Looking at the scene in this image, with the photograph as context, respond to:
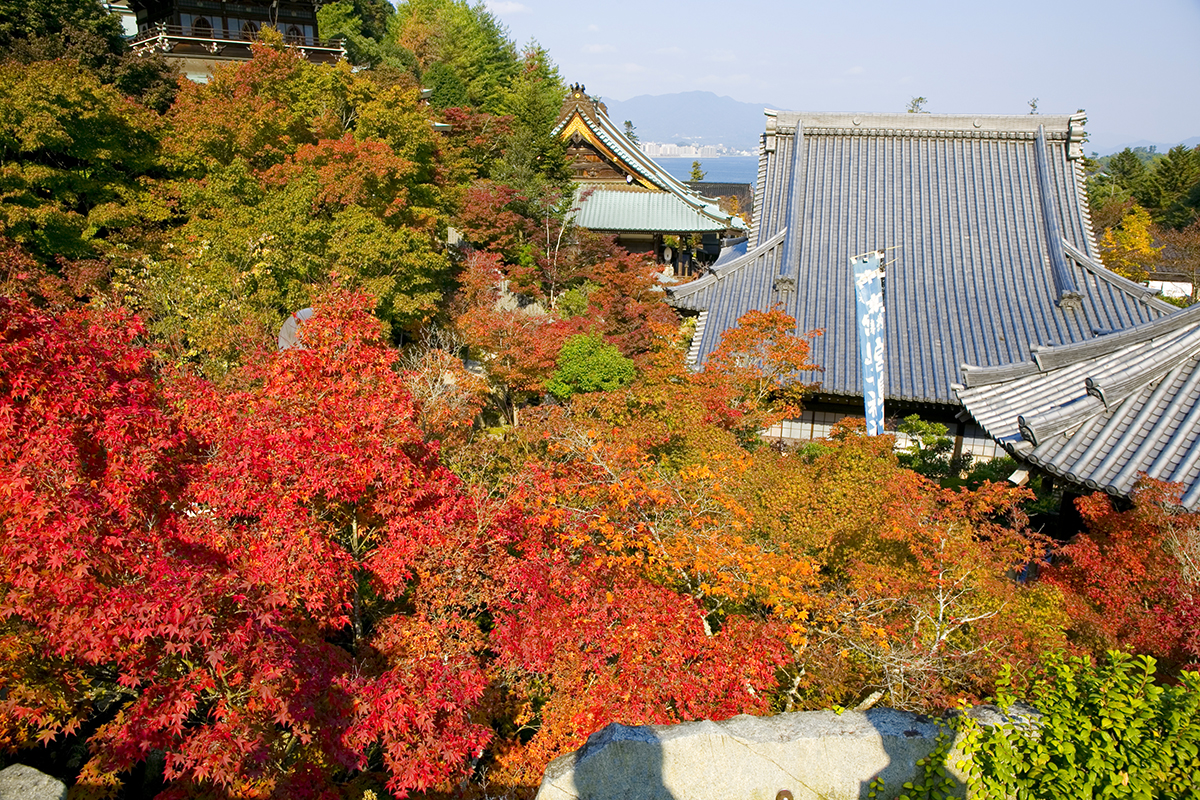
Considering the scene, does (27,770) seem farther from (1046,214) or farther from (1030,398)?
(1046,214)

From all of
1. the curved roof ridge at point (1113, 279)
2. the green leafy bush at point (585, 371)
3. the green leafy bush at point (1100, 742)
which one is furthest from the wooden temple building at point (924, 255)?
the green leafy bush at point (1100, 742)

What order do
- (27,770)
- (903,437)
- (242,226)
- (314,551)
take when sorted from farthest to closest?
1. (242,226)
2. (903,437)
3. (314,551)
4. (27,770)

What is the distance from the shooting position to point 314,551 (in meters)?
6.57

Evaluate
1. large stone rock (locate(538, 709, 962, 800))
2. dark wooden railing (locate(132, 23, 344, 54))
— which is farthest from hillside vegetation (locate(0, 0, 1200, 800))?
dark wooden railing (locate(132, 23, 344, 54))

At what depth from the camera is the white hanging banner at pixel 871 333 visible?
15.2 meters

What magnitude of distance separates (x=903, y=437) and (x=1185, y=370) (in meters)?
7.87

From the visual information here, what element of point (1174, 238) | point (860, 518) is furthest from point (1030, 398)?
point (1174, 238)

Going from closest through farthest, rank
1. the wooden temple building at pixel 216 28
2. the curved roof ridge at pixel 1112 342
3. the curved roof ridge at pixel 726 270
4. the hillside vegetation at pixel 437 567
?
the hillside vegetation at pixel 437 567 → the curved roof ridge at pixel 1112 342 → the curved roof ridge at pixel 726 270 → the wooden temple building at pixel 216 28

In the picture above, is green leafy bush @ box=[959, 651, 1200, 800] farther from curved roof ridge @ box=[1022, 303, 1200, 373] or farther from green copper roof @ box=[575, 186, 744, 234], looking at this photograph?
green copper roof @ box=[575, 186, 744, 234]

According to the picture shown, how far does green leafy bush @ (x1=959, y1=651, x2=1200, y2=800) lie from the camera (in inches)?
156

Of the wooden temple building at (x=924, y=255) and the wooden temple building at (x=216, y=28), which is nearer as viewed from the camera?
the wooden temple building at (x=924, y=255)

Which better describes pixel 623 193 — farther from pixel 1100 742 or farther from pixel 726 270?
pixel 1100 742

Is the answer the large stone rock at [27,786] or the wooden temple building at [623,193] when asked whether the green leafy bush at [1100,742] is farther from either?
the wooden temple building at [623,193]

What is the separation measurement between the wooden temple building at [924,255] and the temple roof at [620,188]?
30.7 feet
